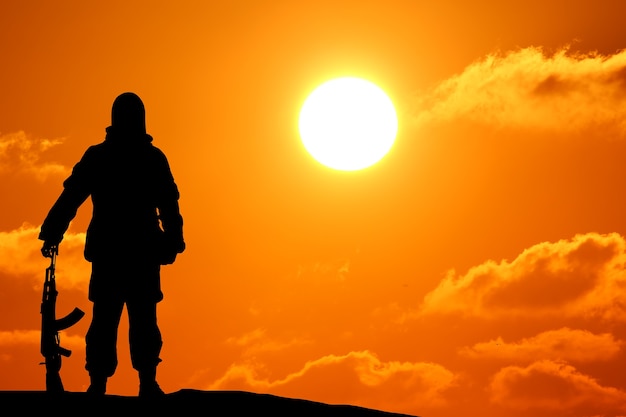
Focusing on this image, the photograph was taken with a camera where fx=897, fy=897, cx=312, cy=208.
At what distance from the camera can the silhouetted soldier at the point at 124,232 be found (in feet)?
39.0

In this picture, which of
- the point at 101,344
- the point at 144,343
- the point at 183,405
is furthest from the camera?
the point at 183,405

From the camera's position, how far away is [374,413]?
1358cm

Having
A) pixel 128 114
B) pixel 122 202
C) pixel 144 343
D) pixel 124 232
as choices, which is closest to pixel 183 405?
pixel 144 343

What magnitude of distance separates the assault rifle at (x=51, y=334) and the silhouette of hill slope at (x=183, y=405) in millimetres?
239

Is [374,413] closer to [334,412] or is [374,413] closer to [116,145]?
[334,412]

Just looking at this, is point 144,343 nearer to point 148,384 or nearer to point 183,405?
point 148,384

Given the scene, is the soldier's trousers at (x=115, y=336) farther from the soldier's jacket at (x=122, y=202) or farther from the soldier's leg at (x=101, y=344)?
the soldier's jacket at (x=122, y=202)

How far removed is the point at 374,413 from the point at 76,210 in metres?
5.34

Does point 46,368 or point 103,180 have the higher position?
point 103,180

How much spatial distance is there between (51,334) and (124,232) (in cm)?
196

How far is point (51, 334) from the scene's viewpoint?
12.6 metres

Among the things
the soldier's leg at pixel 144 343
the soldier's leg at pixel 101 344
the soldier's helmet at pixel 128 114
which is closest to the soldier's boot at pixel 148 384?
the soldier's leg at pixel 144 343

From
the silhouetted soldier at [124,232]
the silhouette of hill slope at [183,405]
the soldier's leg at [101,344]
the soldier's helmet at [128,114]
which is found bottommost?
the silhouette of hill slope at [183,405]

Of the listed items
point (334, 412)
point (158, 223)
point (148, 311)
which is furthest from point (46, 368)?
point (334, 412)
